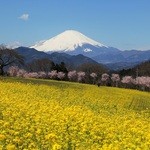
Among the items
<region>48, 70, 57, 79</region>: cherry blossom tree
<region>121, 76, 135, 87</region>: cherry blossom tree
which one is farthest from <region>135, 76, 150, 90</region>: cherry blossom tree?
<region>48, 70, 57, 79</region>: cherry blossom tree

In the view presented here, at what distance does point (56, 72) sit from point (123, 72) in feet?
152

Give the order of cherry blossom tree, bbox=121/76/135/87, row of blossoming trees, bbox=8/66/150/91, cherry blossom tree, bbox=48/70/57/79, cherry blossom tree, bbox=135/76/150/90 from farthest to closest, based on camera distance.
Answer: cherry blossom tree, bbox=121/76/135/87 < row of blossoming trees, bbox=8/66/150/91 < cherry blossom tree, bbox=135/76/150/90 < cherry blossom tree, bbox=48/70/57/79

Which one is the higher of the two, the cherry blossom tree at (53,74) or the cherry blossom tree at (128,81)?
the cherry blossom tree at (53,74)

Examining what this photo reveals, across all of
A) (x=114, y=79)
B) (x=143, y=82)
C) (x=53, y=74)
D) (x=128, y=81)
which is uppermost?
(x=53, y=74)

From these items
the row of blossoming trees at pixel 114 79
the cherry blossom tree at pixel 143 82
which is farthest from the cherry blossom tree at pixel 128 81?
the cherry blossom tree at pixel 143 82

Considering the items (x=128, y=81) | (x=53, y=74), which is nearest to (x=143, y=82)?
(x=128, y=81)

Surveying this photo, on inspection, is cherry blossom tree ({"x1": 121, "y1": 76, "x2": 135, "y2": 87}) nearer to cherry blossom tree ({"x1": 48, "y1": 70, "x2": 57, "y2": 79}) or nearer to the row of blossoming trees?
the row of blossoming trees

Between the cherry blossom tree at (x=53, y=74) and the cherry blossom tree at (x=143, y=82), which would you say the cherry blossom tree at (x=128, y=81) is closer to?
the cherry blossom tree at (x=143, y=82)

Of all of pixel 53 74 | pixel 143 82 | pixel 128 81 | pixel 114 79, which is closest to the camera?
pixel 53 74

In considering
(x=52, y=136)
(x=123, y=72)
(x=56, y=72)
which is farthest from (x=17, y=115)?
(x=123, y=72)

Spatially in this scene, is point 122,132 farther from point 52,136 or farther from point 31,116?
point 52,136

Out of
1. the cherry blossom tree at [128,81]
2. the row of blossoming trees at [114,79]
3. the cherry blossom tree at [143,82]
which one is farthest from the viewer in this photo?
the cherry blossom tree at [128,81]

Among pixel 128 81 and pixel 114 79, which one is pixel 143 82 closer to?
pixel 128 81

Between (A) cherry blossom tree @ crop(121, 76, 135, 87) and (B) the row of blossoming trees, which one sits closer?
(B) the row of blossoming trees
